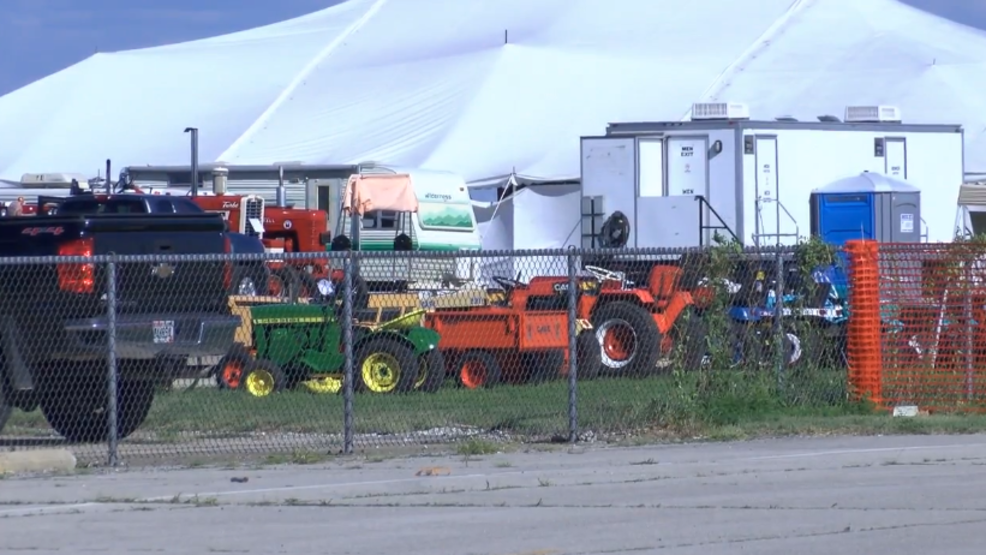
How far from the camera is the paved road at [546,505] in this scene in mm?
9203

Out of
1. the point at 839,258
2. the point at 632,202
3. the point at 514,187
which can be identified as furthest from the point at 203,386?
the point at 514,187

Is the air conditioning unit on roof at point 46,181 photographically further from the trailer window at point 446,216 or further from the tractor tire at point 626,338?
the tractor tire at point 626,338

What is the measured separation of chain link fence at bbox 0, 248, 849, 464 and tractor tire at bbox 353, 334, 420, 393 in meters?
0.02

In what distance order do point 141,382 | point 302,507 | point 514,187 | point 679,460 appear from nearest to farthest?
point 302,507, point 679,460, point 141,382, point 514,187

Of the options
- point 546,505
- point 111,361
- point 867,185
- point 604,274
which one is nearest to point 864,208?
point 867,185

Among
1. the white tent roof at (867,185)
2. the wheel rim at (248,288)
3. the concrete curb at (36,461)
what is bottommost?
the concrete curb at (36,461)

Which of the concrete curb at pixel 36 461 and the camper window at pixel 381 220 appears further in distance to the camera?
the camper window at pixel 381 220

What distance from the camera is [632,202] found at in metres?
25.5

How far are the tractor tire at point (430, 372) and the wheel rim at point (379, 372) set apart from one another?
0.94ft

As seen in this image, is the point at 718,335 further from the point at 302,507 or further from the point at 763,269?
the point at 302,507

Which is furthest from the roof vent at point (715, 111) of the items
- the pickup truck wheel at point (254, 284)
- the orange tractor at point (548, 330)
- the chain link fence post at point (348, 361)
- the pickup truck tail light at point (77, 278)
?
the pickup truck tail light at point (77, 278)

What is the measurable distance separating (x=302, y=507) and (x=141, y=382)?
414 cm

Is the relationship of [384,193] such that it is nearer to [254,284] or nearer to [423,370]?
[254,284]

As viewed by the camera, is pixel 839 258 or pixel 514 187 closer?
pixel 839 258
